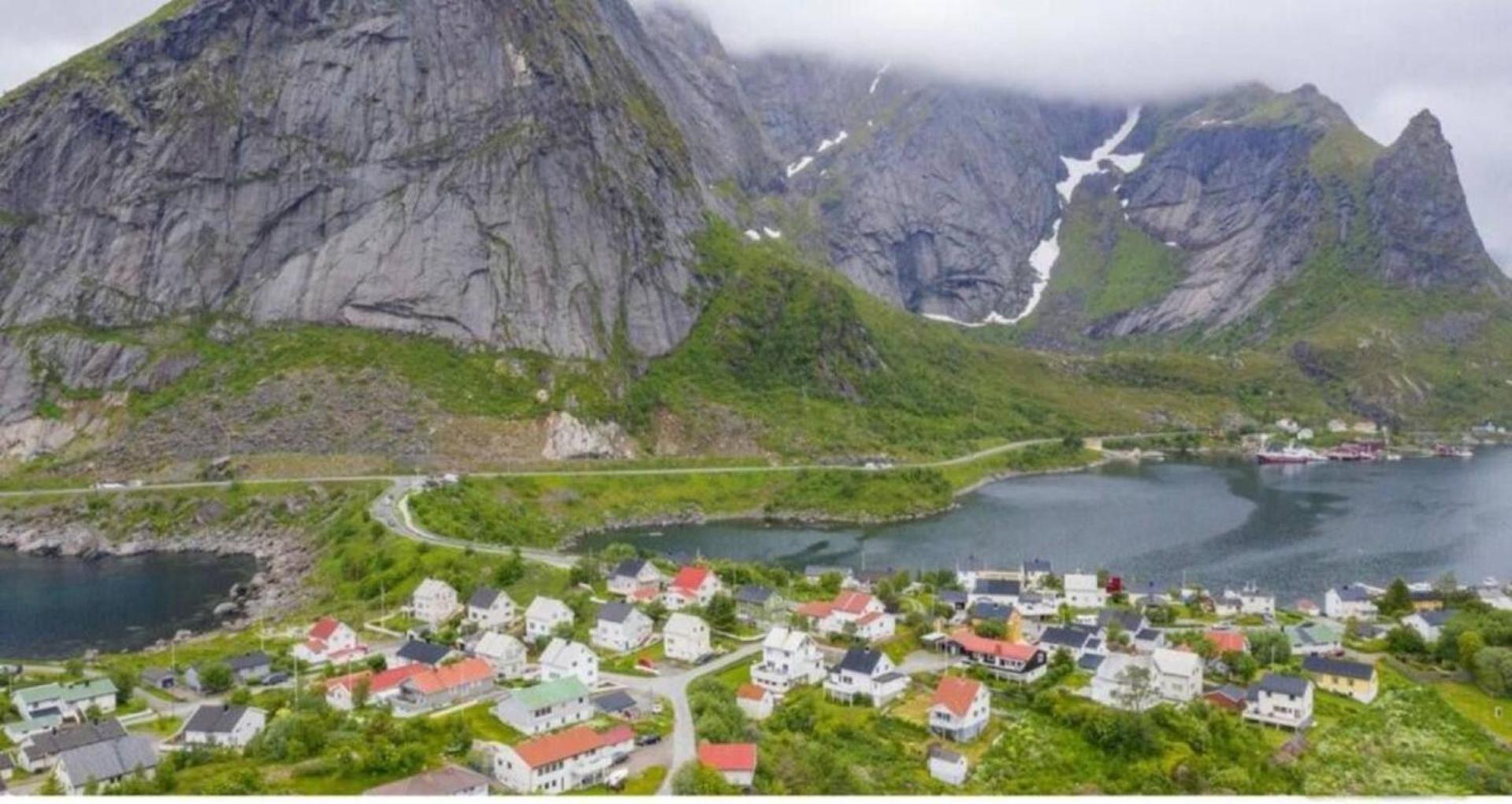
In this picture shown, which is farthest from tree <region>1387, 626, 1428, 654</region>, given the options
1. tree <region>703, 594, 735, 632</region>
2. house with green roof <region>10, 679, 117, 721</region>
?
house with green roof <region>10, 679, 117, 721</region>

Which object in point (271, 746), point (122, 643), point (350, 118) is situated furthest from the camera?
point (350, 118)

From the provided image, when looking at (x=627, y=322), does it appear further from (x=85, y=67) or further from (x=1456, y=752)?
(x=1456, y=752)

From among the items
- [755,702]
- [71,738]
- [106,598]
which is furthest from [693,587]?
[106,598]

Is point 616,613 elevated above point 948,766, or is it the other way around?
point 616,613

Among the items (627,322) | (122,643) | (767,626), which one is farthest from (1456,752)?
(627,322)

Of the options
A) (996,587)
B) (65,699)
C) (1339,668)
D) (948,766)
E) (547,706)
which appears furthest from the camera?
(996,587)

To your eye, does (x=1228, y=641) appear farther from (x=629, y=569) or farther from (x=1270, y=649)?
(x=629, y=569)
